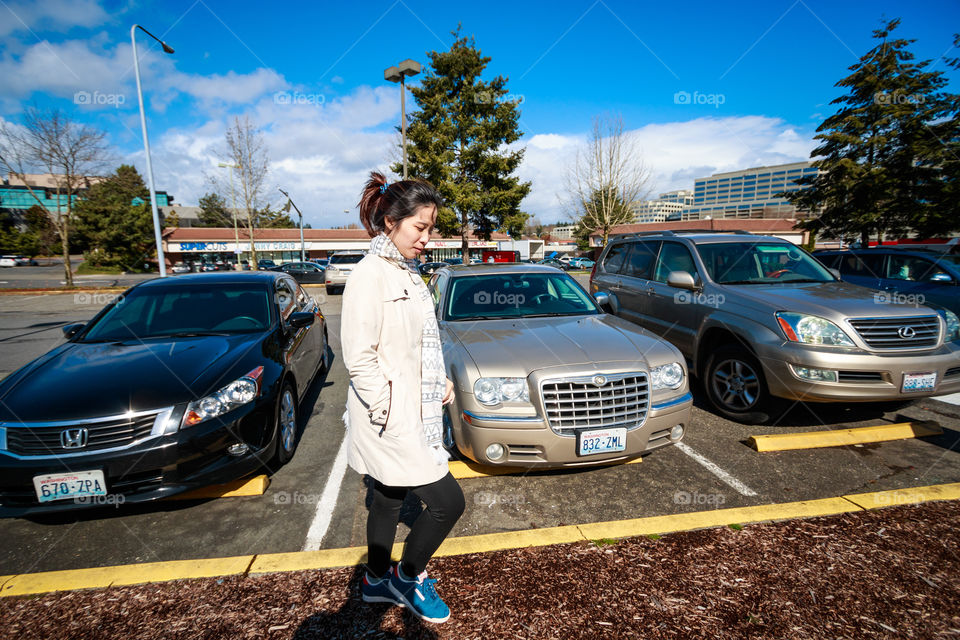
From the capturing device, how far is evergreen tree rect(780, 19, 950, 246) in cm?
1391

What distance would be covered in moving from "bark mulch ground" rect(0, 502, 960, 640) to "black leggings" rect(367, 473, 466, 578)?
0.34 m

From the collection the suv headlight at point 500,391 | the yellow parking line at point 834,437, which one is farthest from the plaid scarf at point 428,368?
the yellow parking line at point 834,437

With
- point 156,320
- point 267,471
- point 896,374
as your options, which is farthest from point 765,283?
point 156,320

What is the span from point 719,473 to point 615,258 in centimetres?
430

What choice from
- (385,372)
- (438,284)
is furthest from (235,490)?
(438,284)

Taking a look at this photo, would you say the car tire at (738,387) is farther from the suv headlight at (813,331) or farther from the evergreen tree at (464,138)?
the evergreen tree at (464,138)

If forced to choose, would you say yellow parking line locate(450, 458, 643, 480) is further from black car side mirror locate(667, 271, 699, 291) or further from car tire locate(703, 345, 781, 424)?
black car side mirror locate(667, 271, 699, 291)

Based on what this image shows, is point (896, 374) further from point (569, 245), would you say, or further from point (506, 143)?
point (569, 245)

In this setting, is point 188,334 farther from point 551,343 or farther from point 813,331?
point 813,331

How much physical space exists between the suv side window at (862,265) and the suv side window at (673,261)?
16.1 ft

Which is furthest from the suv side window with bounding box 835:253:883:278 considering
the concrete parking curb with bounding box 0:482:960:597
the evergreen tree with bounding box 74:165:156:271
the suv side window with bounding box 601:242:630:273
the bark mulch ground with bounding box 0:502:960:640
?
the evergreen tree with bounding box 74:165:156:271

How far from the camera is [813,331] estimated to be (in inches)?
150

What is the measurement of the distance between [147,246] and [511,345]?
196ft

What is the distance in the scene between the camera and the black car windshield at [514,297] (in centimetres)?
415
